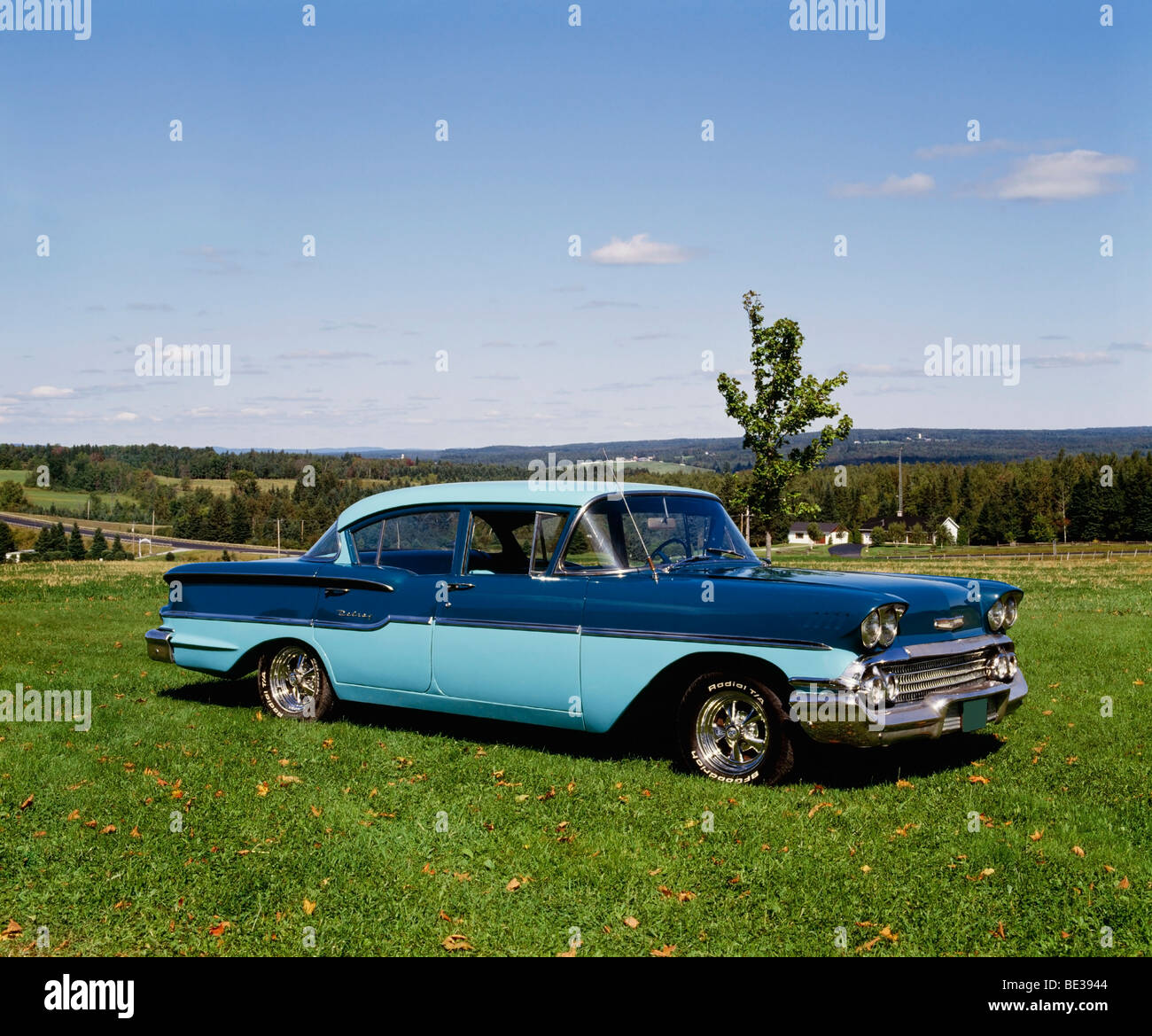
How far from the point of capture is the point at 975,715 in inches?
253

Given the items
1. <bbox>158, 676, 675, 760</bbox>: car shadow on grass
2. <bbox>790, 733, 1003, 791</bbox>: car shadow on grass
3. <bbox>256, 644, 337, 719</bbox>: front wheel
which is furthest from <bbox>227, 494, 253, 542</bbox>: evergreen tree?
<bbox>790, 733, 1003, 791</bbox>: car shadow on grass

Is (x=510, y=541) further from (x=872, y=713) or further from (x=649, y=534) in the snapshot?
(x=872, y=713)

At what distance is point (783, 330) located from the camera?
24.2 metres

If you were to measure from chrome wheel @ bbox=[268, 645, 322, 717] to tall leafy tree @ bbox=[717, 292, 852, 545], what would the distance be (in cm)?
1676

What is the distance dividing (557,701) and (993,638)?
293 cm

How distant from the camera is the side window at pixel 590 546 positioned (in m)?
7.05

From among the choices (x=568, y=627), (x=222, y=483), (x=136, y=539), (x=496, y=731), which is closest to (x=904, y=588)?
(x=568, y=627)

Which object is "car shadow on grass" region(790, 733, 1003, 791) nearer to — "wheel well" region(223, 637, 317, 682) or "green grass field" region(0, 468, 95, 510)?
"wheel well" region(223, 637, 317, 682)

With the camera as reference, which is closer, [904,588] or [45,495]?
[904,588]

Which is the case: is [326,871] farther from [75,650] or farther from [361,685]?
[75,650]

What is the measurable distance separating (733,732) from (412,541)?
3033mm

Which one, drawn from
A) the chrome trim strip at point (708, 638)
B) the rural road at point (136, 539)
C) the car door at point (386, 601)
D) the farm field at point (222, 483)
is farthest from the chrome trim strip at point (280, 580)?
the farm field at point (222, 483)

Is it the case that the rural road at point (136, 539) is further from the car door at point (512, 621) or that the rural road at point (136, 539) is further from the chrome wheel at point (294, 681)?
the car door at point (512, 621)
